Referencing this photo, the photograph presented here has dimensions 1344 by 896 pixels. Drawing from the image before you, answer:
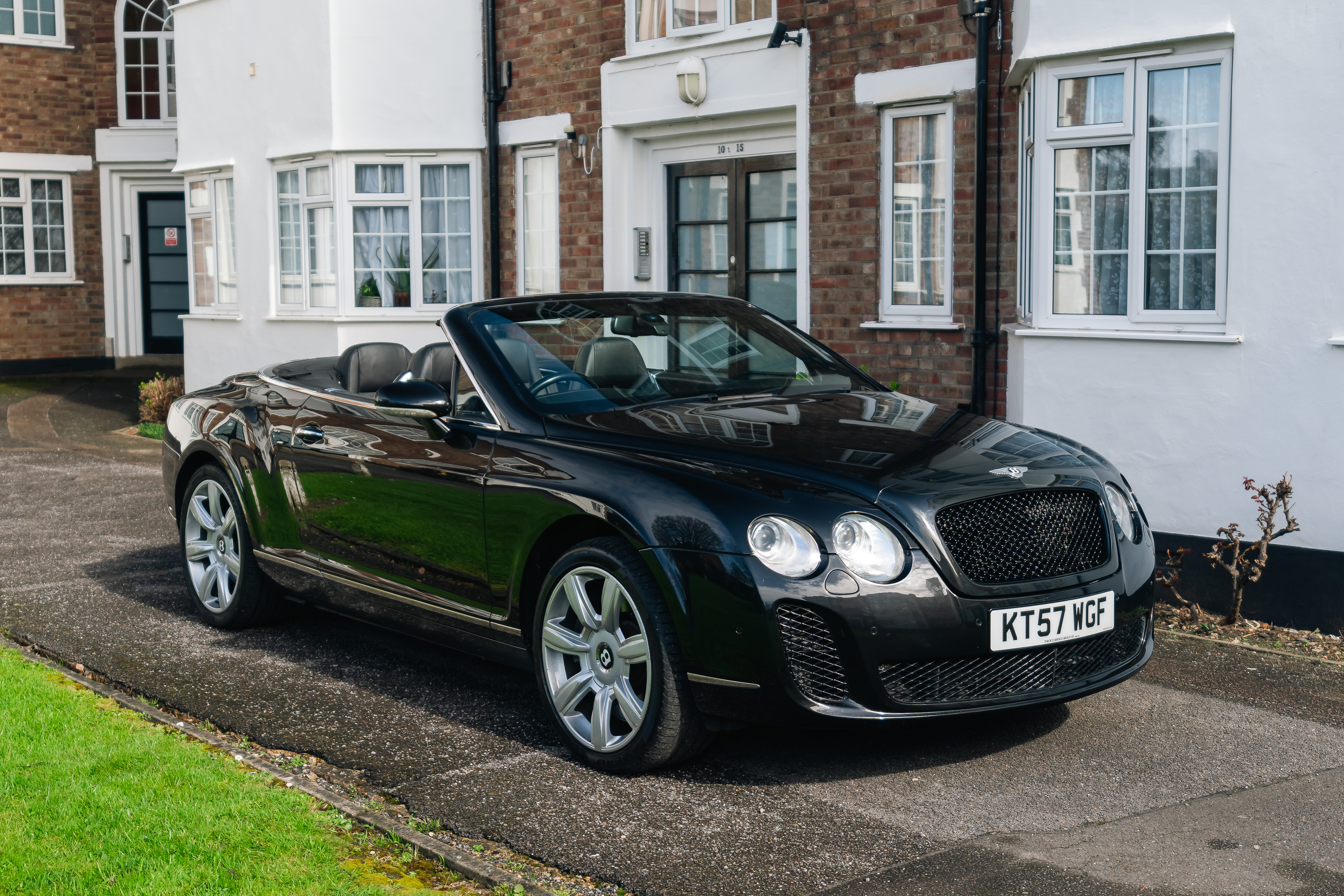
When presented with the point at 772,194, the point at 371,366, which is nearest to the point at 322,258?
the point at 772,194

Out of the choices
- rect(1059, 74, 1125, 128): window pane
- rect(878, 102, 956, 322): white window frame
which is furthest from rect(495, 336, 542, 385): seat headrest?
rect(878, 102, 956, 322): white window frame

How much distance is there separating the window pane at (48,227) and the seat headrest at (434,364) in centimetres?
1887

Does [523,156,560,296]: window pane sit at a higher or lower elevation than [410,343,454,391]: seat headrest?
higher

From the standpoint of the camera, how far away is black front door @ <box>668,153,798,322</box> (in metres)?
11.5

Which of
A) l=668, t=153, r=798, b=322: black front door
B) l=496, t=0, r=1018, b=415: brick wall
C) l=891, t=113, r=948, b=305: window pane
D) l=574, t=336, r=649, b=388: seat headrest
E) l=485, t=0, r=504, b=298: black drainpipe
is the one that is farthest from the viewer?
l=485, t=0, r=504, b=298: black drainpipe

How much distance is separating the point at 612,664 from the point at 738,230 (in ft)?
25.3

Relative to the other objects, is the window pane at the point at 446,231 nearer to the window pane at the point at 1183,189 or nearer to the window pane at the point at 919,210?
the window pane at the point at 919,210

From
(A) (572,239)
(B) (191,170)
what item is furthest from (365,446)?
(B) (191,170)

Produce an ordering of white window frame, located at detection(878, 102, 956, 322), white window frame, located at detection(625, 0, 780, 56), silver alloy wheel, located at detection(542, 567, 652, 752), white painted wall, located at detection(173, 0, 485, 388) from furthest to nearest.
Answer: white painted wall, located at detection(173, 0, 485, 388)
white window frame, located at detection(625, 0, 780, 56)
white window frame, located at detection(878, 102, 956, 322)
silver alloy wheel, located at detection(542, 567, 652, 752)

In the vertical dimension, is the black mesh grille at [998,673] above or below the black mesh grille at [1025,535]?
below

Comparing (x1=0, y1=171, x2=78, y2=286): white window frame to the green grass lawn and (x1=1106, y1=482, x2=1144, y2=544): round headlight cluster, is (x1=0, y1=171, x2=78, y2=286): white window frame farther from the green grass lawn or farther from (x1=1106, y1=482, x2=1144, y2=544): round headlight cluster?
(x1=1106, y1=482, x2=1144, y2=544): round headlight cluster

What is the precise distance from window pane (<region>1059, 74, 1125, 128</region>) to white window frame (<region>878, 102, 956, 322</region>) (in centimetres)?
190

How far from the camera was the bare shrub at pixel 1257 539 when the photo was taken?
22.2 ft

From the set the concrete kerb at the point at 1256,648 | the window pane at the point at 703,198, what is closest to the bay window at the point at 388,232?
the window pane at the point at 703,198
